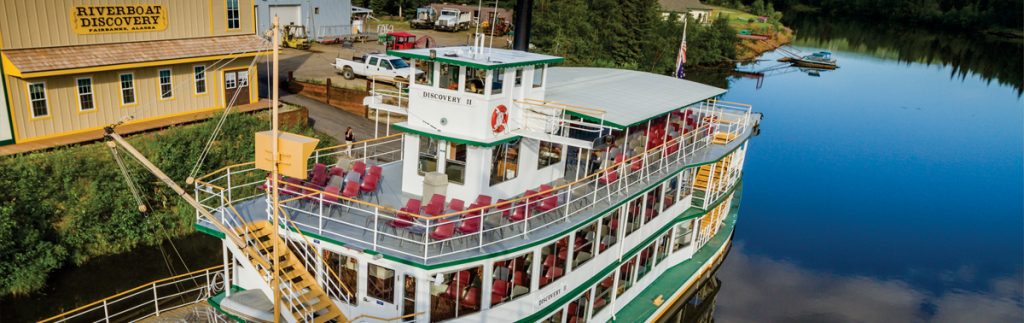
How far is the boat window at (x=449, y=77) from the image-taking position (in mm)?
15969

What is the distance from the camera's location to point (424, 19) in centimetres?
7138

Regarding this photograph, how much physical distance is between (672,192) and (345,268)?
11.6m

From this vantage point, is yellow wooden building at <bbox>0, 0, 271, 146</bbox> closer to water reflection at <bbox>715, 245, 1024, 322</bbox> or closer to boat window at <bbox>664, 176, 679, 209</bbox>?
boat window at <bbox>664, 176, 679, 209</bbox>

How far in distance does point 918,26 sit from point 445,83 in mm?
145452

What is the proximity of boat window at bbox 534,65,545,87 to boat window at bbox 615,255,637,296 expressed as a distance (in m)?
5.61

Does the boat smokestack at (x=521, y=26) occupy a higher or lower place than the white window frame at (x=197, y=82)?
higher

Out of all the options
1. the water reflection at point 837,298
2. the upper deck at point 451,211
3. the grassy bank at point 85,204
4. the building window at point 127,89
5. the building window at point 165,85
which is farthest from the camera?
the building window at point 165,85

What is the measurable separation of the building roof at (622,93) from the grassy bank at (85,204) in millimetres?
13559

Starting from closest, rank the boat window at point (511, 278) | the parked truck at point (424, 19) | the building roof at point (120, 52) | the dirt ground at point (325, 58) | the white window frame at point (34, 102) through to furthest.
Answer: the boat window at point (511, 278)
the building roof at point (120, 52)
the white window frame at point (34, 102)
the dirt ground at point (325, 58)
the parked truck at point (424, 19)

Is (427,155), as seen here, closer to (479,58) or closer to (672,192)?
(479,58)

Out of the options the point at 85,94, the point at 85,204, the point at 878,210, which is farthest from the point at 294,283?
the point at 878,210

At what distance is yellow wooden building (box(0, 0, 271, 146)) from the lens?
24.1 metres

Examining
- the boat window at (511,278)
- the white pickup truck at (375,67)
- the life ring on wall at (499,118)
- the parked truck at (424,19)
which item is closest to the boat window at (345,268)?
the boat window at (511,278)

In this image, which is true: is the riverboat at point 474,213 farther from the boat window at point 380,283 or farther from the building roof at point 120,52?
the building roof at point 120,52
